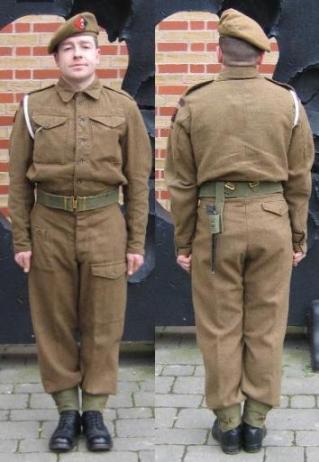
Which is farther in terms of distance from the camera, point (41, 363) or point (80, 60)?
point (41, 363)

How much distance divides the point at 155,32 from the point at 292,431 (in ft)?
6.91

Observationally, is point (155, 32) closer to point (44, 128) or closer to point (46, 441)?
point (44, 128)

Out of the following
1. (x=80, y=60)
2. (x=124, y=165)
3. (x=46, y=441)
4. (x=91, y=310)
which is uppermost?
(x=80, y=60)

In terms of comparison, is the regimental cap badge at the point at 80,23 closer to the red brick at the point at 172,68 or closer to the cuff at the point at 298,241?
the red brick at the point at 172,68

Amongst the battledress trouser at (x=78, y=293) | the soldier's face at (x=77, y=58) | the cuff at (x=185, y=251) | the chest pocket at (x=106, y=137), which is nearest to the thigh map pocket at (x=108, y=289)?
the battledress trouser at (x=78, y=293)

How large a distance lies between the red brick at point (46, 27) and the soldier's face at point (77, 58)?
2.78 feet

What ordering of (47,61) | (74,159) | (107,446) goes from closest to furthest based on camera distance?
(74,159) → (107,446) → (47,61)

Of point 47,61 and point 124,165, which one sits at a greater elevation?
point 47,61

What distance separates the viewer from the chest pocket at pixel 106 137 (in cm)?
383

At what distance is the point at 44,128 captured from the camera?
383 cm

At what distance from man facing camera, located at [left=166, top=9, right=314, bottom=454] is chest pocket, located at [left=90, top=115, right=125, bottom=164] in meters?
0.24

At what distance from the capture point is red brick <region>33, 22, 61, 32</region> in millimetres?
4660

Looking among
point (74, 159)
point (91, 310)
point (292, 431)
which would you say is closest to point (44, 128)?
point (74, 159)

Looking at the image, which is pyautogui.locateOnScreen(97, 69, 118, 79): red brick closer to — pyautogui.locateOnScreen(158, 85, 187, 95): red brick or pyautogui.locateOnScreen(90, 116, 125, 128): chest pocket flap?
pyautogui.locateOnScreen(158, 85, 187, 95): red brick
